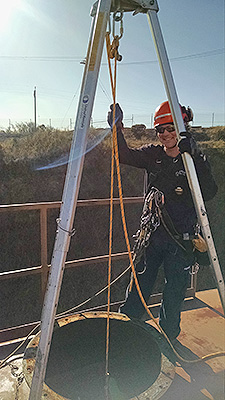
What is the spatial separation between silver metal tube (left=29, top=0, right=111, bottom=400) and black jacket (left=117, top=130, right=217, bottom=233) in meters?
0.82

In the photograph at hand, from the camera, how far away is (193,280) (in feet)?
10.3

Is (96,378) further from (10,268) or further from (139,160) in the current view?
(10,268)

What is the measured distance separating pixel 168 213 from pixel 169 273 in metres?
0.43

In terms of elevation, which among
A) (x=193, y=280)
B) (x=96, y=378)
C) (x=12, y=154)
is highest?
(x=12, y=154)

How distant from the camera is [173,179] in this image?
217 centimetres

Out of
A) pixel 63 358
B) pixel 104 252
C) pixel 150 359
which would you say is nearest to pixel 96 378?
pixel 63 358

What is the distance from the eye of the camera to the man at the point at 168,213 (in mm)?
2131

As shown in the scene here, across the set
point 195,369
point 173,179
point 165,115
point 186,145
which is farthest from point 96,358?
point 165,115

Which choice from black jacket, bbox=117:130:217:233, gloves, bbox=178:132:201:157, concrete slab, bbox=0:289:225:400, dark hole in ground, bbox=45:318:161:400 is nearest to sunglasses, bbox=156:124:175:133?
black jacket, bbox=117:130:217:233

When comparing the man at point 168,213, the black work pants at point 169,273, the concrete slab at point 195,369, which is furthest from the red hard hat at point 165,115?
the concrete slab at point 195,369

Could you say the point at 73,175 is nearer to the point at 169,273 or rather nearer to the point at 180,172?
the point at 180,172

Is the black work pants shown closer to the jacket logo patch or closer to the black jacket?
the black jacket

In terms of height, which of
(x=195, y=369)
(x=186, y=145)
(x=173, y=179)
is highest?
(x=186, y=145)

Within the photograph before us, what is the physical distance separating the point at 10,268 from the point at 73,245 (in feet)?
5.98
